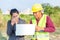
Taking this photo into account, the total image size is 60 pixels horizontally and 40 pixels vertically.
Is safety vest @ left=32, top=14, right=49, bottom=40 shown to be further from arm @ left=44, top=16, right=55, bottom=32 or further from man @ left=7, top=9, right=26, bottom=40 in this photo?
man @ left=7, top=9, right=26, bottom=40

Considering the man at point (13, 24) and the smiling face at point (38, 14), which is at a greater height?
the smiling face at point (38, 14)

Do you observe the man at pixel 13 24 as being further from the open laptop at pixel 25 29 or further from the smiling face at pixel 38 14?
the smiling face at pixel 38 14

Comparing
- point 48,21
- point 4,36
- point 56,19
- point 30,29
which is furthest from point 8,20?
point 56,19

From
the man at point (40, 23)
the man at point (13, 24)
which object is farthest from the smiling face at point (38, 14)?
the man at point (13, 24)

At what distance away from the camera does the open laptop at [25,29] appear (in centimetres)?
149

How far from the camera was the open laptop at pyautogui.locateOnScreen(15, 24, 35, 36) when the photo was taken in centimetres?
149

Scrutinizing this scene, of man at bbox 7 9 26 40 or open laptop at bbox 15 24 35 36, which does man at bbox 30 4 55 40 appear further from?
man at bbox 7 9 26 40

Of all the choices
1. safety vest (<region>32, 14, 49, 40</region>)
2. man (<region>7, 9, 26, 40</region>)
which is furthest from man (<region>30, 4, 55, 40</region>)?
man (<region>7, 9, 26, 40</region>)

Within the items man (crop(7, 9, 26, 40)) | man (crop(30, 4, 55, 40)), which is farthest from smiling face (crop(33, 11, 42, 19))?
man (crop(7, 9, 26, 40))

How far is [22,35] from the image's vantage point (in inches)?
60.3

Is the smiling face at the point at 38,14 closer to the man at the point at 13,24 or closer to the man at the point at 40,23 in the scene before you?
the man at the point at 40,23

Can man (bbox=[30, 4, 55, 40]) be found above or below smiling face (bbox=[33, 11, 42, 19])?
below

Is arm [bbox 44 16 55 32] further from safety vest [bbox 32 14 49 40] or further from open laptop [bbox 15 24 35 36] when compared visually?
open laptop [bbox 15 24 35 36]

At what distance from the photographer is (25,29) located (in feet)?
4.93
